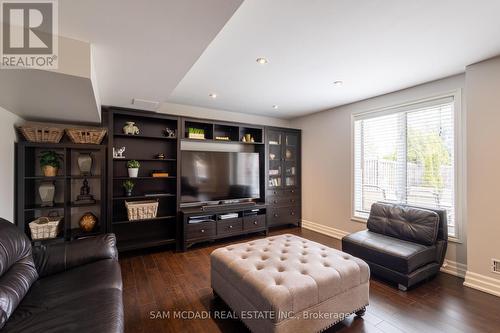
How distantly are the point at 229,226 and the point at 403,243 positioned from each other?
2.39 m

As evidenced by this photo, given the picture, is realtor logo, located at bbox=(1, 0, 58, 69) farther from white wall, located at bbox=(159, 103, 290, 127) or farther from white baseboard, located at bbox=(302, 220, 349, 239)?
white baseboard, located at bbox=(302, 220, 349, 239)

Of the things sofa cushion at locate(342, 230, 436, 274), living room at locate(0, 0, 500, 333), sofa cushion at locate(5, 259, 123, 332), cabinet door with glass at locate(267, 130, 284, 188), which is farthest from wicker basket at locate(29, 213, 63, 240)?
sofa cushion at locate(342, 230, 436, 274)

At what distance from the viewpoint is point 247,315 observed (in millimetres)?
1615

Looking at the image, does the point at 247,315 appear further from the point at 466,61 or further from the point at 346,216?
the point at 466,61

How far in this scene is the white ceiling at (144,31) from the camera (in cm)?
118

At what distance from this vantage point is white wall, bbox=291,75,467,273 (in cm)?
382

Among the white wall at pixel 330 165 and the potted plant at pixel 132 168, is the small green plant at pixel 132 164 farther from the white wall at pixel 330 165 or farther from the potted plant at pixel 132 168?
the white wall at pixel 330 165

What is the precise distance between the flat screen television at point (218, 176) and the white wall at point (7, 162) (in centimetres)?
186

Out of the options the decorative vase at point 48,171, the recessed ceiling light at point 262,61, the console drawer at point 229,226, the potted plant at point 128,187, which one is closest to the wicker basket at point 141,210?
the potted plant at point 128,187

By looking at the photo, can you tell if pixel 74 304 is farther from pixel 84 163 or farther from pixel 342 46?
pixel 342 46

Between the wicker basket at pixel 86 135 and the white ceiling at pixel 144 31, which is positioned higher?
the white ceiling at pixel 144 31

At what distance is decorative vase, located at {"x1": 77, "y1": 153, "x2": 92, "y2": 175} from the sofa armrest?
1379mm

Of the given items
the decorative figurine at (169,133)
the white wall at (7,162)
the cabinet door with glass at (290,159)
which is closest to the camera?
the white wall at (7,162)

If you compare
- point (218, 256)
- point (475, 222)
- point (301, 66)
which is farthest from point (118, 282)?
point (475, 222)
